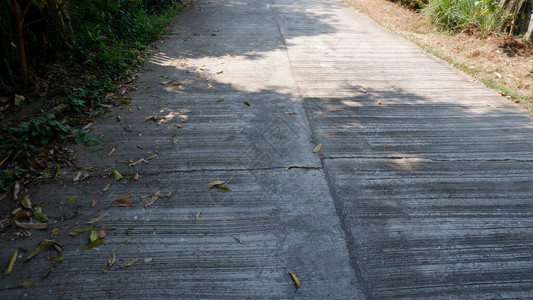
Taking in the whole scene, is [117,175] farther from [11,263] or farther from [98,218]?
[11,263]

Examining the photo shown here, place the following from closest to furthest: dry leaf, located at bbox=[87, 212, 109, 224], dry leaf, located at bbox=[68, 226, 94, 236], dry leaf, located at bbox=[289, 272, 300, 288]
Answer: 1. dry leaf, located at bbox=[289, 272, 300, 288]
2. dry leaf, located at bbox=[68, 226, 94, 236]
3. dry leaf, located at bbox=[87, 212, 109, 224]

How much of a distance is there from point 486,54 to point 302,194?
204 inches

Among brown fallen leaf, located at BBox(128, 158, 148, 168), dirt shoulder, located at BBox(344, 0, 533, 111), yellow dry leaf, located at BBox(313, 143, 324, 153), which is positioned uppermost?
dirt shoulder, located at BBox(344, 0, 533, 111)

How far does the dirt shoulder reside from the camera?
5133 mm

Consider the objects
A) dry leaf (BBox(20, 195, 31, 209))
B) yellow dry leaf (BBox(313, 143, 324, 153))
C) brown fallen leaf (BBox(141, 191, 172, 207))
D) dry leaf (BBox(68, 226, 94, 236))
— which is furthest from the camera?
yellow dry leaf (BBox(313, 143, 324, 153))

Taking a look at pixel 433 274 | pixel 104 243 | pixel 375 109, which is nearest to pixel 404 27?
pixel 375 109

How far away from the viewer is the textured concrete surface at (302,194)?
2.21 m

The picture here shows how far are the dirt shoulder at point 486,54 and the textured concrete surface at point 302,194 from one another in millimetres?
416

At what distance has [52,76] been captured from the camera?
4.56 m

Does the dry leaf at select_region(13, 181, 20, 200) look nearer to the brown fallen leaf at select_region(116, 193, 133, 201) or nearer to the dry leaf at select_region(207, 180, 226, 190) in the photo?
the brown fallen leaf at select_region(116, 193, 133, 201)

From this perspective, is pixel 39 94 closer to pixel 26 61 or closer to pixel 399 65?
pixel 26 61

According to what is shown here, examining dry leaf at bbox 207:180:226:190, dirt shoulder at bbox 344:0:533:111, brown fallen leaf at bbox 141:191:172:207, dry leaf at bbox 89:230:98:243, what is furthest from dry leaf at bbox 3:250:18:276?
dirt shoulder at bbox 344:0:533:111

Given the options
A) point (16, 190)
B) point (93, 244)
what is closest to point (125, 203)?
point (93, 244)

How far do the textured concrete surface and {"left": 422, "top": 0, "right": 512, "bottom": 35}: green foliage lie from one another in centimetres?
244
